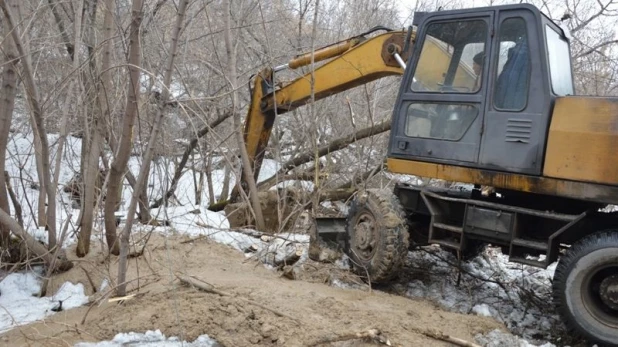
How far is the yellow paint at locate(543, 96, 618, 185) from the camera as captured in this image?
13.1ft

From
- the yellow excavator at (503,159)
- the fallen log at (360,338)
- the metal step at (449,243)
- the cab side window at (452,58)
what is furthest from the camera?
the metal step at (449,243)

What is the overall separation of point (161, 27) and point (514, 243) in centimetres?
636

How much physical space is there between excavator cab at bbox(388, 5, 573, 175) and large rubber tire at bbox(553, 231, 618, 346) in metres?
0.71

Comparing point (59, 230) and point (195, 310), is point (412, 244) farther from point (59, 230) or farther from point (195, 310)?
point (59, 230)

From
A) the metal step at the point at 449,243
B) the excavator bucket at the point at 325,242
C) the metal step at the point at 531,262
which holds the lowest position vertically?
the excavator bucket at the point at 325,242

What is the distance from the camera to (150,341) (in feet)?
11.5

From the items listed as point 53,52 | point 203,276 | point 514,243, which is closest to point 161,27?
point 53,52

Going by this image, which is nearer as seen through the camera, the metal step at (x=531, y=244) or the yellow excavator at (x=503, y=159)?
the yellow excavator at (x=503, y=159)

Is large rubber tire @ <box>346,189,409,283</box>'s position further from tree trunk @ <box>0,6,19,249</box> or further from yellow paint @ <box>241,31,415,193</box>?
tree trunk @ <box>0,6,19,249</box>

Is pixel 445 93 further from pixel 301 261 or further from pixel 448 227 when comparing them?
pixel 301 261

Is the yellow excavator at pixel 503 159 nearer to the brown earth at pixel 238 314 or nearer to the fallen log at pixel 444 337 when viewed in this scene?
the brown earth at pixel 238 314

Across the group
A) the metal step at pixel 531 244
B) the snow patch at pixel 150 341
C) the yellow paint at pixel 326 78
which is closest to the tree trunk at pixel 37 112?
the snow patch at pixel 150 341

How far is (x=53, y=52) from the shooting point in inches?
272

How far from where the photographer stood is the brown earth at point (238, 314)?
3.55m
